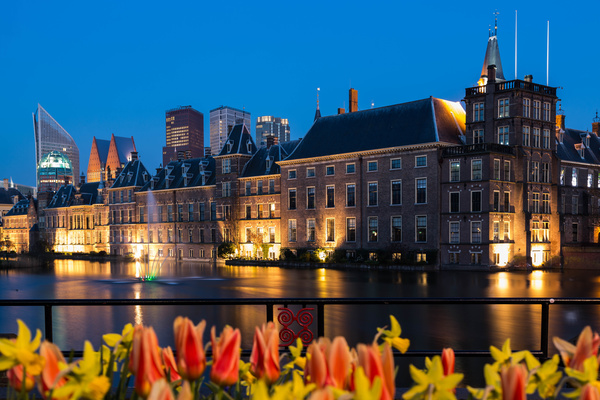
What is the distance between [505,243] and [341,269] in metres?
14.5

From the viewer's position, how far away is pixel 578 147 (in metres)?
55.5

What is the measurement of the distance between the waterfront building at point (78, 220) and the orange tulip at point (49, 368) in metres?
89.6

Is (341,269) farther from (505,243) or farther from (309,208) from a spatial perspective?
(505,243)

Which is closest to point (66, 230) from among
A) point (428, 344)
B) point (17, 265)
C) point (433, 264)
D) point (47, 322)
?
point (17, 265)

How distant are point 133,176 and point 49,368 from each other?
83693mm

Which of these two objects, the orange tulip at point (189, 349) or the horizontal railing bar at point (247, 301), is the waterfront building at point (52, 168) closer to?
the horizontal railing bar at point (247, 301)

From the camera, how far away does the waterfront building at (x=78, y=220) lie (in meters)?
89.4

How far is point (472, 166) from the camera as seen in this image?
4544 centimetres

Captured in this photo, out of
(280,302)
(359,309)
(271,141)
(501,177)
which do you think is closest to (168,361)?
(280,302)

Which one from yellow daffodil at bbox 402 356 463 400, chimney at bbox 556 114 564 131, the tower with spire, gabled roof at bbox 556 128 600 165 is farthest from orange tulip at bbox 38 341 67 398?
chimney at bbox 556 114 564 131

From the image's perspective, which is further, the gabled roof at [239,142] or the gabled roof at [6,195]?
the gabled roof at [6,195]

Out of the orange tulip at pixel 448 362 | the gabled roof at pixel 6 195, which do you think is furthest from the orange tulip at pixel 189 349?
the gabled roof at pixel 6 195

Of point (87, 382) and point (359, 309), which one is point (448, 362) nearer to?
point (87, 382)

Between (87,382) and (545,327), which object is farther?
(545,327)
